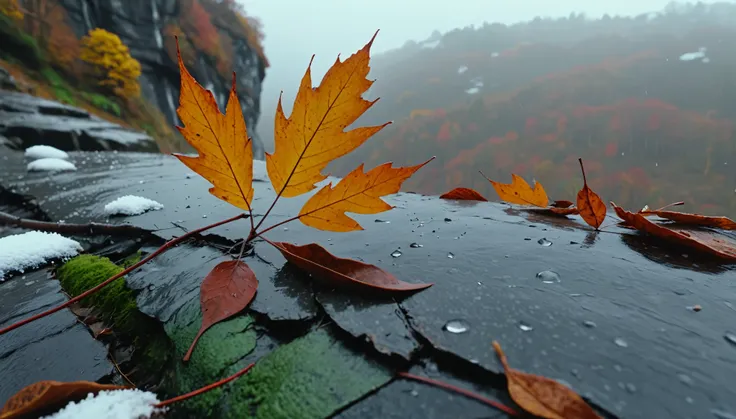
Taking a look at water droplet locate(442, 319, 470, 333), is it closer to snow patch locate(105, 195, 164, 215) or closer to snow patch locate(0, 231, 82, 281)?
snow patch locate(0, 231, 82, 281)

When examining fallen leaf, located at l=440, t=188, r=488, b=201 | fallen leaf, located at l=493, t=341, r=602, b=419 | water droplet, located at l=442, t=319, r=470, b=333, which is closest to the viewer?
fallen leaf, located at l=493, t=341, r=602, b=419

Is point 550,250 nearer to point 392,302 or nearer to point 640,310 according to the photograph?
point 640,310

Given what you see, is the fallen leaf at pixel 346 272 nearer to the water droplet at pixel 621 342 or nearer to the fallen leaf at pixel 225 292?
the fallen leaf at pixel 225 292

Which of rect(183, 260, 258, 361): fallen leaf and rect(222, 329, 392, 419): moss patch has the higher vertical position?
rect(183, 260, 258, 361): fallen leaf

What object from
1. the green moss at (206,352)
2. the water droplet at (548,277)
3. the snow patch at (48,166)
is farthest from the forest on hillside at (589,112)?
the green moss at (206,352)

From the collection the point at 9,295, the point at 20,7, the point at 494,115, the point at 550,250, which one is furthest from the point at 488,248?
the point at 494,115

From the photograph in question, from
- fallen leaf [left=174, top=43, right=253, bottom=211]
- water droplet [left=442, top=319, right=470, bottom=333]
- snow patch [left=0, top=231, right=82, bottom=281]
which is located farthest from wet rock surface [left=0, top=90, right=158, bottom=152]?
water droplet [left=442, top=319, right=470, bottom=333]

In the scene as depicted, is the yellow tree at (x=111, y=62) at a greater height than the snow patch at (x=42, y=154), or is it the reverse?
the yellow tree at (x=111, y=62)
